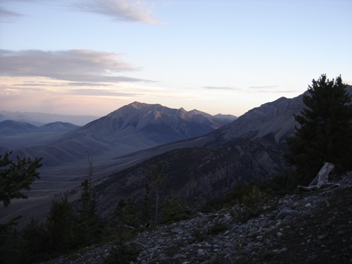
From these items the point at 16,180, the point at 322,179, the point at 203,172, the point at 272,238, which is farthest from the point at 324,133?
the point at 203,172

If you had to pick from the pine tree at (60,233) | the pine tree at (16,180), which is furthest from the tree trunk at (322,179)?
the pine tree at (60,233)

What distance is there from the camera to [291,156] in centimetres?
2300

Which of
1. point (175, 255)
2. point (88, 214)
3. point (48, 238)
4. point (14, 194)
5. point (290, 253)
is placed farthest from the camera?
point (88, 214)

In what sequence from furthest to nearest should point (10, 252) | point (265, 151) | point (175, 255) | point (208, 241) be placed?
1. point (265, 151)
2. point (10, 252)
3. point (208, 241)
4. point (175, 255)

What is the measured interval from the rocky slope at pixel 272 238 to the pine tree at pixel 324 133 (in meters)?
5.53

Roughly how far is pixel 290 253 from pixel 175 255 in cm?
479

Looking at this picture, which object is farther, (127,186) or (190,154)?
(190,154)

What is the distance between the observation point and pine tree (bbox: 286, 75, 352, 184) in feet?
70.7

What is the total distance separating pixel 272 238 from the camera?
1152cm

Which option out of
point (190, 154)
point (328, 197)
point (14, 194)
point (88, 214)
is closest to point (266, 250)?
point (328, 197)

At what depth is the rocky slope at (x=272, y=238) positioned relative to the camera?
966 centimetres

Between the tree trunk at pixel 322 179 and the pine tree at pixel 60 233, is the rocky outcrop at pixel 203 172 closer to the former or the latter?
the pine tree at pixel 60 233

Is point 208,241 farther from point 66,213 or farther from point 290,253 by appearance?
point 66,213

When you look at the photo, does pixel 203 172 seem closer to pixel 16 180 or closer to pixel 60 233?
pixel 60 233
